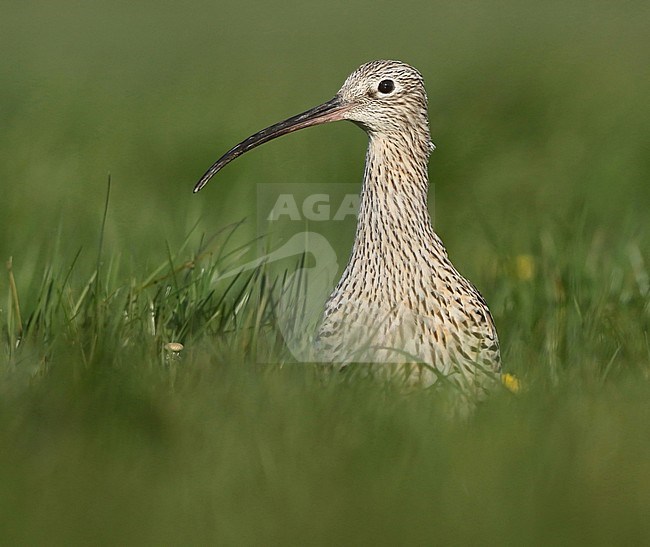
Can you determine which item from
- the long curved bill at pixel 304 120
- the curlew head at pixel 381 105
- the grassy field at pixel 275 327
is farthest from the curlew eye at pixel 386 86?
the grassy field at pixel 275 327

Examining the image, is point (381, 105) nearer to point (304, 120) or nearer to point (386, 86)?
point (386, 86)

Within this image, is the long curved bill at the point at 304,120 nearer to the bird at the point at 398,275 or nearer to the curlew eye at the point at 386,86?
the bird at the point at 398,275

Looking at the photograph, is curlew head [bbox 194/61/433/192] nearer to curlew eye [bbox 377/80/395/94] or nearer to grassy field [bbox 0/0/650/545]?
curlew eye [bbox 377/80/395/94]

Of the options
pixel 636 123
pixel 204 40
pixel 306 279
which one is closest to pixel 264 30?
pixel 204 40

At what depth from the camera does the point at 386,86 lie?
6203 millimetres

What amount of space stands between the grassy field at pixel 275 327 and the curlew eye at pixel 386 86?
3.20 ft

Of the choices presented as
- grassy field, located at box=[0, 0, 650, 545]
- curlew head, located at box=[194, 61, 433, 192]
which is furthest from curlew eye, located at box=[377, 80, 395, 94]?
grassy field, located at box=[0, 0, 650, 545]

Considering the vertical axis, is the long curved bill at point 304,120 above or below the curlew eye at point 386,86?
below

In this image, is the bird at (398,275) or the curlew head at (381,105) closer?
the bird at (398,275)

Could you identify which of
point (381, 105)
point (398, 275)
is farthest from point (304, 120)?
point (398, 275)

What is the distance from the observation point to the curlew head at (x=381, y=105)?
6.17 m

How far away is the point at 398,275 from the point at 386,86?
90 cm

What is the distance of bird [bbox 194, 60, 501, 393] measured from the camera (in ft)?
18.6

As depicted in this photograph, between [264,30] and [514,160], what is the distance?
504 cm
